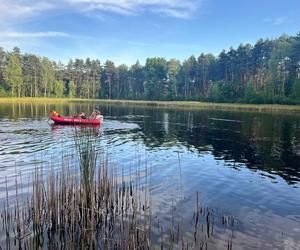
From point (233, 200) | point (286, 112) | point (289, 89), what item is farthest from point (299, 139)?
point (289, 89)

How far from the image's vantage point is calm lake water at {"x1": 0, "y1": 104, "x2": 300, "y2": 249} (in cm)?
1298

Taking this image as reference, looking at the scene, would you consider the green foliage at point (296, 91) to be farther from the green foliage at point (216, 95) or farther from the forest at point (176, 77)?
the green foliage at point (216, 95)

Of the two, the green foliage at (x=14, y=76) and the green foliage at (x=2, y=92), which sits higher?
the green foliage at (x=14, y=76)

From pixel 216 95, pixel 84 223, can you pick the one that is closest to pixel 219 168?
pixel 84 223

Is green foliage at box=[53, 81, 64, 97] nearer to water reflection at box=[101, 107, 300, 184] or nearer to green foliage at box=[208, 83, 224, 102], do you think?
green foliage at box=[208, 83, 224, 102]

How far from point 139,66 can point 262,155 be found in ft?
496

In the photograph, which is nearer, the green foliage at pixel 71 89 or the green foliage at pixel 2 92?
the green foliage at pixel 2 92

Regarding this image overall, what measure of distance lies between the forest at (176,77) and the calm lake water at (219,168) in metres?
60.3

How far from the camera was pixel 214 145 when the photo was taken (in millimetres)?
32844

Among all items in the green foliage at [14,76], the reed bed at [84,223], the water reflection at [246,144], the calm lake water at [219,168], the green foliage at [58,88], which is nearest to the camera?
the reed bed at [84,223]

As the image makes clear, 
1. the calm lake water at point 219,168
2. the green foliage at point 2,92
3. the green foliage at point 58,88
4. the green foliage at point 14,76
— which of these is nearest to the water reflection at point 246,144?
the calm lake water at point 219,168

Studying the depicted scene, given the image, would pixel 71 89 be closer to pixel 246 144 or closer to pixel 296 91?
pixel 296 91

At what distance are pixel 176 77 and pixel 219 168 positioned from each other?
131 metres

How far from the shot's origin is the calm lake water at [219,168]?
42.6ft
